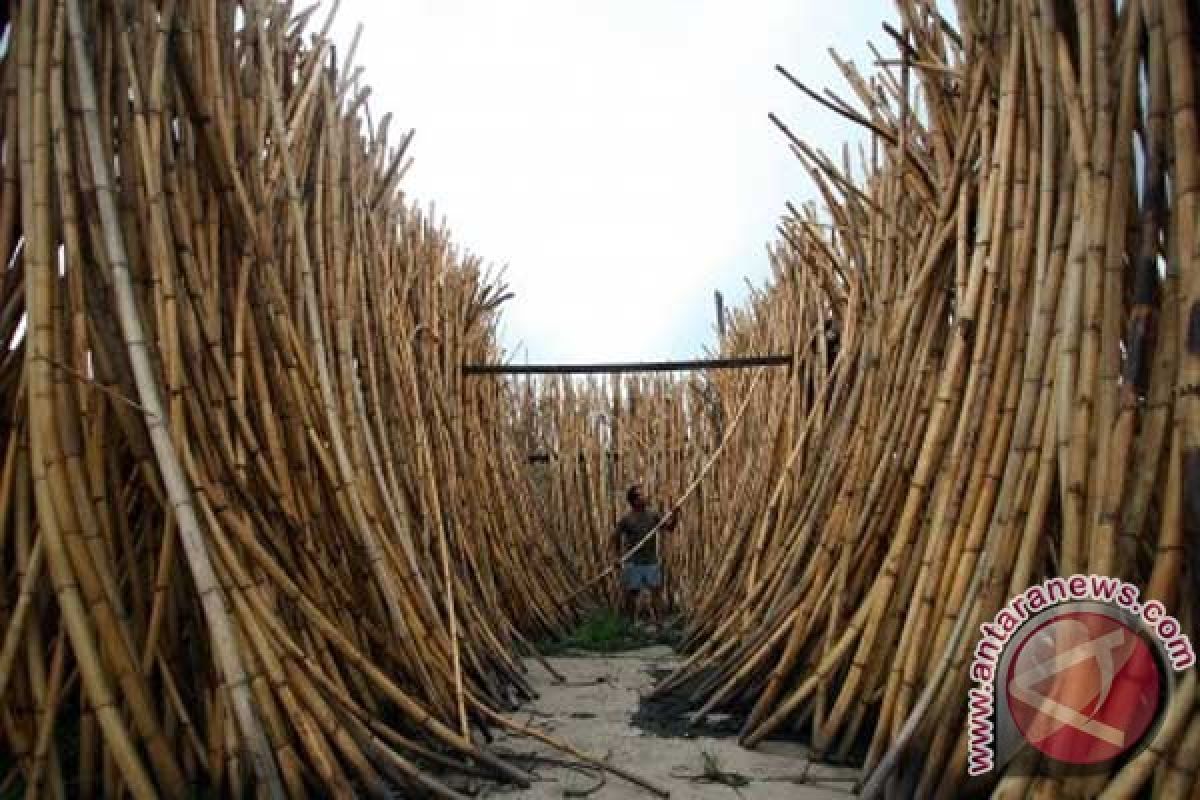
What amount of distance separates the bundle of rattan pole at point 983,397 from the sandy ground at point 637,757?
7cm

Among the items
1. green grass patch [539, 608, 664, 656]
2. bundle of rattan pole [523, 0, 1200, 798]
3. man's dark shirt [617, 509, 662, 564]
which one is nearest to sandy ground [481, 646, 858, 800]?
bundle of rattan pole [523, 0, 1200, 798]

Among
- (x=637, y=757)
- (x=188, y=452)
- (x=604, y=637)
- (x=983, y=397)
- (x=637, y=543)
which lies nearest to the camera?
(x=188, y=452)

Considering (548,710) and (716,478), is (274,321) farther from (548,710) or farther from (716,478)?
(716,478)

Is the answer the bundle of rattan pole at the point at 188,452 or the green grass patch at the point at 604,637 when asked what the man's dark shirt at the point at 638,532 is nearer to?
the green grass patch at the point at 604,637

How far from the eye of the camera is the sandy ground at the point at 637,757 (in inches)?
67.7

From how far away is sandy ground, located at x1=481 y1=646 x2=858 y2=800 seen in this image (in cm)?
172

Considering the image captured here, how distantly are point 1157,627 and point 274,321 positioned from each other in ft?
4.82

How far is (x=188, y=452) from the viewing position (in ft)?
4.33

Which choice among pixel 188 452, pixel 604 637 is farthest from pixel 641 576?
pixel 188 452

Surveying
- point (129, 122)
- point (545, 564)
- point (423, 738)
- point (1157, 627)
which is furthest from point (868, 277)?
point (545, 564)

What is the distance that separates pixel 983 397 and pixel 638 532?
285 centimetres

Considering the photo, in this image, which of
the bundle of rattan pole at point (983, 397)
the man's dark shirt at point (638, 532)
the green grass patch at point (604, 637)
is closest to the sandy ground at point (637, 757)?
the bundle of rattan pole at point (983, 397)

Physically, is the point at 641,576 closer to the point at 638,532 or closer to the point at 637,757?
the point at 638,532

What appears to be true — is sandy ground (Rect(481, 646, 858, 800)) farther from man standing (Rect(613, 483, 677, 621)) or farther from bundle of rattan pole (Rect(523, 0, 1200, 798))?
man standing (Rect(613, 483, 677, 621))
